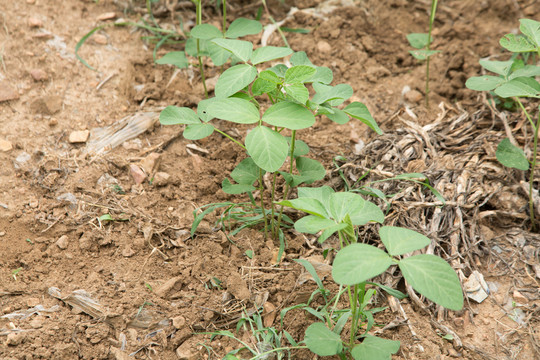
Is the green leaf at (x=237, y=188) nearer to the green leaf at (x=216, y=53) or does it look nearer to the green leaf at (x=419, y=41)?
the green leaf at (x=216, y=53)

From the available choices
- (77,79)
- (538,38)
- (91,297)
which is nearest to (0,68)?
(77,79)

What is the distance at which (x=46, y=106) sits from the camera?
2410 mm

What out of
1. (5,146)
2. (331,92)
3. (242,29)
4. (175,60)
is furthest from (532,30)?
(5,146)

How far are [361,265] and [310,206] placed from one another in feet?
0.92

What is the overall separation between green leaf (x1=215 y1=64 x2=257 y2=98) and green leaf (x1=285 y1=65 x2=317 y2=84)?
0.14 m

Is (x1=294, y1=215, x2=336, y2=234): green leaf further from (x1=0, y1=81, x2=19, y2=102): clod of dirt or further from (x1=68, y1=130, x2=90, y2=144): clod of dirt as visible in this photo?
(x1=0, y1=81, x2=19, y2=102): clod of dirt

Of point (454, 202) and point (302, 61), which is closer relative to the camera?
point (302, 61)

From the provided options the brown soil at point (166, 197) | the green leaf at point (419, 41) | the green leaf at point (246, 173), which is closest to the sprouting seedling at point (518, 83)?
the brown soil at point (166, 197)

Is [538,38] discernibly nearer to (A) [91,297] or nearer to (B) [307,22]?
(B) [307,22]

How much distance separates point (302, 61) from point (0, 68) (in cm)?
172

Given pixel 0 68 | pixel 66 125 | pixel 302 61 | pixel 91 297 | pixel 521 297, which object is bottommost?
pixel 521 297

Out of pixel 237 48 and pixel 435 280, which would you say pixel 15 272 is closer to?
pixel 237 48

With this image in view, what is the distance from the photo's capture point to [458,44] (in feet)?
9.44

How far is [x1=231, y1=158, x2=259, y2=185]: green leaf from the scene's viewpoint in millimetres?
1965
